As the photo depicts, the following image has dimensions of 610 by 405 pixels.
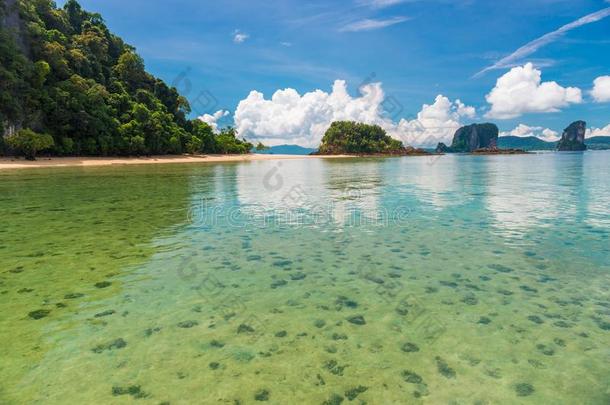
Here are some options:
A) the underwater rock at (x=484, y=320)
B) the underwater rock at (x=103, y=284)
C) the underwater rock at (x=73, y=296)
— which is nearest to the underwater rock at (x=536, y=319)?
the underwater rock at (x=484, y=320)

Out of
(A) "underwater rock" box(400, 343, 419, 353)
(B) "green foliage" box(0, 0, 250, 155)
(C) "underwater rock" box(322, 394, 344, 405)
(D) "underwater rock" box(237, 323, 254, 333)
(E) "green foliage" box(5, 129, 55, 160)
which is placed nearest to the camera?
(C) "underwater rock" box(322, 394, 344, 405)

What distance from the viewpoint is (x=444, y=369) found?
20.3 ft

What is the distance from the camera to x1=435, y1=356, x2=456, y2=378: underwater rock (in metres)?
6.04

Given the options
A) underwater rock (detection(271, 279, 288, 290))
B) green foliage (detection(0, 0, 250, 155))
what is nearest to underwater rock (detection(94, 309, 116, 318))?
underwater rock (detection(271, 279, 288, 290))

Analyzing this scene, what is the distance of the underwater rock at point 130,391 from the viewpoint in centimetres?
549

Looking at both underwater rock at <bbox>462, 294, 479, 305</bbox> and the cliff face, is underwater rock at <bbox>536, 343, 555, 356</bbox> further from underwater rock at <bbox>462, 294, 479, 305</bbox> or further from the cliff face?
the cliff face

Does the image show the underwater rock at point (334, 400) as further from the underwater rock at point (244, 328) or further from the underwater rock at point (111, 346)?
the underwater rock at point (111, 346)

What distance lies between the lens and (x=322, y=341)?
23.4 ft

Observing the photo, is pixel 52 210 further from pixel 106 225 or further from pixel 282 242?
A: pixel 282 242

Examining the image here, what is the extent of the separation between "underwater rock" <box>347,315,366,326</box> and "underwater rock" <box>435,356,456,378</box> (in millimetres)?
1796

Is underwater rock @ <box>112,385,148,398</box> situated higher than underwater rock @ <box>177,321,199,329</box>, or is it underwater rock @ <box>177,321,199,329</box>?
underwater rock @ <box>177,321,199,329</box>

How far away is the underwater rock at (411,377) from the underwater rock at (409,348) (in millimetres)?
675

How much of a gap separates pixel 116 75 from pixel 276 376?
138m

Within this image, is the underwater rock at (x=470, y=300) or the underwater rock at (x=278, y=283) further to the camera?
the underwater rock at (x=278, y=283)
